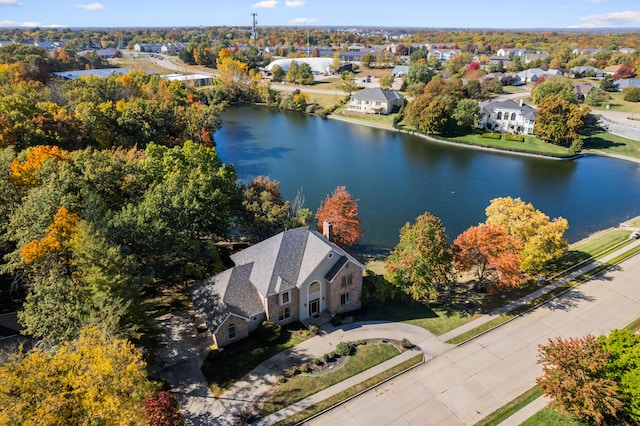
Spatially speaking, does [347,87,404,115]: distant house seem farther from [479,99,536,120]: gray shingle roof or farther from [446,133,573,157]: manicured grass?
[446,133,573,157]: manicured grass

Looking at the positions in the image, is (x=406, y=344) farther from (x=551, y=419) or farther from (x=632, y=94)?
(x=632, y=94)

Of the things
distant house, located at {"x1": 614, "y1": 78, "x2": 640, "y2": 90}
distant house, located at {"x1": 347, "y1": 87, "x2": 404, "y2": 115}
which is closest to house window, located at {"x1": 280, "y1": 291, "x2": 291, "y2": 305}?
distant house, located at {"x1": 347, "y1": 87, "x2": 404, "y2": 115}

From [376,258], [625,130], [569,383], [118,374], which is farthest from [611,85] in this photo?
[118,374]

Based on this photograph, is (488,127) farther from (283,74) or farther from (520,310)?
(283,74)

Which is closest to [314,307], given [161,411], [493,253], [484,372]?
[484,372]

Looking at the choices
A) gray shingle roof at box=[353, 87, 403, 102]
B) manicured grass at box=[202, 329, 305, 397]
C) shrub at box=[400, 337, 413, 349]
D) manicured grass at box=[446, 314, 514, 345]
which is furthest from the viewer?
gray shingle roof at box=[353, 87, 403, 102]

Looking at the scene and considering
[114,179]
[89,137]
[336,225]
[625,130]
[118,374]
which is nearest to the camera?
[118,374]

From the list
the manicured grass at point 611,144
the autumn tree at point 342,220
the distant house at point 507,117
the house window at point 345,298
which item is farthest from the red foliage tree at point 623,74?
the house window at point 345,298
